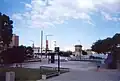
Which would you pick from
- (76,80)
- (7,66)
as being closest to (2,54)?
(7,66)

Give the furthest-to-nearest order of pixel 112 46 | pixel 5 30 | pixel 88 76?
1. pixel 112 46
2. pixel 88 76
3. pixel 5 30

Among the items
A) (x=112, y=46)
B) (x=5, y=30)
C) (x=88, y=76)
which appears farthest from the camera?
(x=112, y=46)

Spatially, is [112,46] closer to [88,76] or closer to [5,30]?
[88,76]

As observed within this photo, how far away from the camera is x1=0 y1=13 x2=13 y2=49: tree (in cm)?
2667

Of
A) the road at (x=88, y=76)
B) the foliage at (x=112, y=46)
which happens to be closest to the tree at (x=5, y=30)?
the road at (x=88, y=76)

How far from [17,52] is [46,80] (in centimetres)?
824

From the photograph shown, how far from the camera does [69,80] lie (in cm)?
2572

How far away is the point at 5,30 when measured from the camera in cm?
2875

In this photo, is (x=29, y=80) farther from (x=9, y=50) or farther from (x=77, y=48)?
(x=77, y=48)

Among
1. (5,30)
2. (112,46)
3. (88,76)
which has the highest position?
(112,46)

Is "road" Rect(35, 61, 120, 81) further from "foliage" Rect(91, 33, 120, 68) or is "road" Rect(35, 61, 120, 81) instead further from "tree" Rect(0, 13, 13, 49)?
"foliage" Rect(91, 33, 120, 68)

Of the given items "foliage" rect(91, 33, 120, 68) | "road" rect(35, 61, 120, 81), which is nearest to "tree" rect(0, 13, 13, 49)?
"road" rect(35, 61, 120, 81)

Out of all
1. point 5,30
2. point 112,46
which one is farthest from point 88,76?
point 112,46

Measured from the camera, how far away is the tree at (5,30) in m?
26.7
